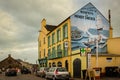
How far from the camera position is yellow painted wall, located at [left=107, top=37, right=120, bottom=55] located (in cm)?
4298

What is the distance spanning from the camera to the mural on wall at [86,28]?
4419cm

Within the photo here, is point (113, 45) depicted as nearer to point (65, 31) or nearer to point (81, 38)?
point (81, 38)

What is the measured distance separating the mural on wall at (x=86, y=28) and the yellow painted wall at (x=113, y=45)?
1.55 metres

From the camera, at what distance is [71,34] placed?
43.8 meters

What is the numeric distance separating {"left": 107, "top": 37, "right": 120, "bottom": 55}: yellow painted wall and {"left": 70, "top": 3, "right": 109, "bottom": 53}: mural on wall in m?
1.55

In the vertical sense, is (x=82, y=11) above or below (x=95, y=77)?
above

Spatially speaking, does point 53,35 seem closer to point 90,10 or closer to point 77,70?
point 90,10

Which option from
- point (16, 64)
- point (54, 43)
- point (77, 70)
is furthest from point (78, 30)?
point (16, 64)

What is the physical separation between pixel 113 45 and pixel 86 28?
5.24 metres

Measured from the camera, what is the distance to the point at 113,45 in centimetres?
4434

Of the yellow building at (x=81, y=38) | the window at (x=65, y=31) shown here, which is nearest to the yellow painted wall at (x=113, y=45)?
the yellow building at (x=81, y=38)

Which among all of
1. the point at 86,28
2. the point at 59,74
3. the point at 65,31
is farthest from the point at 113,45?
the point at 59,74

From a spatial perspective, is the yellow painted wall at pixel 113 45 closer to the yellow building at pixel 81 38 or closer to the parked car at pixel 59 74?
the yellow building at pixel 81 38

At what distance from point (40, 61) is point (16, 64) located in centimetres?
5164
